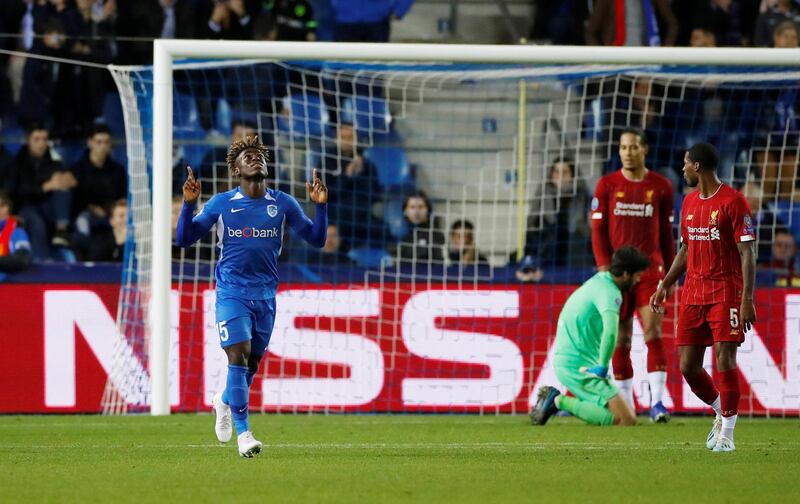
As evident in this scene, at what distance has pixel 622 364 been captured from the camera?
11.5m

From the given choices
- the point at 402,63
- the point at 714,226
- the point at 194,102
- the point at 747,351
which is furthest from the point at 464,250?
the point at 714,226

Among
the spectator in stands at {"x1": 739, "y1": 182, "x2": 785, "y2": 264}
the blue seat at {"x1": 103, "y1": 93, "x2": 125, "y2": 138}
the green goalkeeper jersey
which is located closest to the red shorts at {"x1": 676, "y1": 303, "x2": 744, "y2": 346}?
the green goalkeeper jersey

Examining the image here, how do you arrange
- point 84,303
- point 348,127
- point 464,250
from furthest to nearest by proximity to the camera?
point 348,127
point 464,250
point 84,303

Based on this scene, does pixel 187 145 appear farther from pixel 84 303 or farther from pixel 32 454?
pixel 32 454

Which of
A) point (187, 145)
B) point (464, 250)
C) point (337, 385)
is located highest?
point (187, 145)

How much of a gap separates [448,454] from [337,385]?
417cm

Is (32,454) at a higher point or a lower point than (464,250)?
lower

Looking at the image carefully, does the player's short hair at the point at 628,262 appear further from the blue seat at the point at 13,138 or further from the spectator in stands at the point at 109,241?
the blue seat at the point at 13,138

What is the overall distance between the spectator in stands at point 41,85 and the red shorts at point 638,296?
23.8ft

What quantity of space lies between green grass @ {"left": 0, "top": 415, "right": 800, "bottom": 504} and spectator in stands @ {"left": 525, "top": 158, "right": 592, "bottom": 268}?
277 cm

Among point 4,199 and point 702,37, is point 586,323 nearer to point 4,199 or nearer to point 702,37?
point 4,199

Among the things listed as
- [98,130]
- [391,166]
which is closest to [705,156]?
[391,166]

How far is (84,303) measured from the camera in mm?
12430

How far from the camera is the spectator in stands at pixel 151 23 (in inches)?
631
